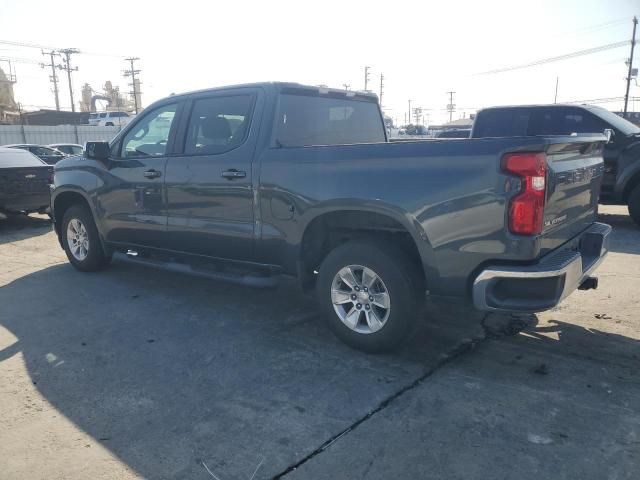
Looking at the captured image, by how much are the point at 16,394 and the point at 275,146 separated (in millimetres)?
2588

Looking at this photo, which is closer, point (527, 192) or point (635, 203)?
point (527, 192)

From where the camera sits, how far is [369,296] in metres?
3.88

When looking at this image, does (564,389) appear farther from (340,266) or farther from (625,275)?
(625,275)

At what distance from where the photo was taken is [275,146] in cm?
436

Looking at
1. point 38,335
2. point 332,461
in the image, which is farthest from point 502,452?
point 38,335

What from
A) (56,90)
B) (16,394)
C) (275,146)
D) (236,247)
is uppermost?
(56,90)

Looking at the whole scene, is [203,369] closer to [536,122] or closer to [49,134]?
[536,122]

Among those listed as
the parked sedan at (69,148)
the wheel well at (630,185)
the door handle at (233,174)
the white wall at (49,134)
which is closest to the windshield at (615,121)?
the wheel well at (630,185)

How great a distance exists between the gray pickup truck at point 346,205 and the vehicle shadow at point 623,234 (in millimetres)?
3474

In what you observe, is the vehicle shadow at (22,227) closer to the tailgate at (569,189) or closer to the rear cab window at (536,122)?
the rear cab window at (536,122)

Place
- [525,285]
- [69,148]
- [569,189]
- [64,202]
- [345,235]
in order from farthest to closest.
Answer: [69,148], [64,202], [345,235], [569,189], [525,285]

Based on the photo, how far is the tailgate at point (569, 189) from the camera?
323cm

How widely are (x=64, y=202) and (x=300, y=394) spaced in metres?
4.72

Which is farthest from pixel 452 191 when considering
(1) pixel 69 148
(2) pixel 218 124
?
(1) pixel 69 148
